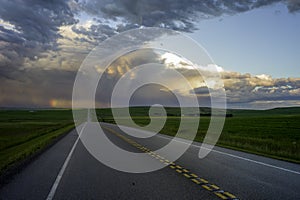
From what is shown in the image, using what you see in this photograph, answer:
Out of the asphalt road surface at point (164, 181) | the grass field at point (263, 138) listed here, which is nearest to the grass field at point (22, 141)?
the asphalt road surface at point (164, 181)

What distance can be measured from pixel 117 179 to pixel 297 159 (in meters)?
8.45

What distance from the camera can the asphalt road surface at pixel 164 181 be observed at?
689 cm

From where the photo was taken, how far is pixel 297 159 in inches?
518

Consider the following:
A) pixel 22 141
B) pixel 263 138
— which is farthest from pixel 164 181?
pixel 22 141

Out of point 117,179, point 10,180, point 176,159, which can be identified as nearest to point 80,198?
point 117,179

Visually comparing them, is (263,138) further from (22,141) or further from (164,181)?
(164,181)

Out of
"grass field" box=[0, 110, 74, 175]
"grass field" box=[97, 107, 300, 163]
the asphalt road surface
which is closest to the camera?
the asphalt road surface

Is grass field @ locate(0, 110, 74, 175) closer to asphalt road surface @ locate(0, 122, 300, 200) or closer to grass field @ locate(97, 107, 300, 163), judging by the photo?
asphalt road surface @ locate(0, 122, 300, 200)

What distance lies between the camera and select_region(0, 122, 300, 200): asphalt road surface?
6.89 m

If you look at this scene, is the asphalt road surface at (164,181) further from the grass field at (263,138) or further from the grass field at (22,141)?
the grass field at (263,138)

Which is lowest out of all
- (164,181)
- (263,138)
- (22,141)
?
(22,141)

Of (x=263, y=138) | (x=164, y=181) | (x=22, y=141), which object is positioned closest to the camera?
(x=164, y=181)

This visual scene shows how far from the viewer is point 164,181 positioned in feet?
27.3

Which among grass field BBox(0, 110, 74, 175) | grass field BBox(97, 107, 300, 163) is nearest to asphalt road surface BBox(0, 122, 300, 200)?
grass field BBox(0, 110, 74, 175)
